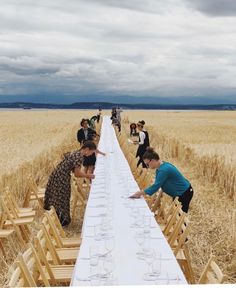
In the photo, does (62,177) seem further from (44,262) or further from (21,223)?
(44,262)

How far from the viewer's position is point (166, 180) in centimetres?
618

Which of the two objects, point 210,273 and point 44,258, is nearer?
point 210,273

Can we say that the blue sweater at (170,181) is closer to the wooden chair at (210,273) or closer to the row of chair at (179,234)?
the row of chair at (179,234)

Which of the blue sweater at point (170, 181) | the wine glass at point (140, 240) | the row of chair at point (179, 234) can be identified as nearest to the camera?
the row of chair at point (179, 234)

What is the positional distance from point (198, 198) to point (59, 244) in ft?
14.7

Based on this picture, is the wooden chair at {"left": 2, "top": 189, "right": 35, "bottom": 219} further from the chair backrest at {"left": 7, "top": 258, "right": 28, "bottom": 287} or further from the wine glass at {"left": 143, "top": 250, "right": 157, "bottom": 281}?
the chair backrest at {"left": 7, "top": 258, "right": 28, "bottom": 287}

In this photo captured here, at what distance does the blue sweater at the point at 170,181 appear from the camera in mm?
5942

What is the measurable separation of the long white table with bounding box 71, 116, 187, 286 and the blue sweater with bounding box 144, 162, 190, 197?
0.32m

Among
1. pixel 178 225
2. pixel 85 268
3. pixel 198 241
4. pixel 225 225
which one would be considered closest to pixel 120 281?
pixel 85 268

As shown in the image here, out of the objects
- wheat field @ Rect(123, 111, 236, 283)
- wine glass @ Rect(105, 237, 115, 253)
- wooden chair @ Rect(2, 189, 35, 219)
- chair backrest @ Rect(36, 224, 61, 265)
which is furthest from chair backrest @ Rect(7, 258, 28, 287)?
wooden chair @ Rect(2, 189, 35, 219)

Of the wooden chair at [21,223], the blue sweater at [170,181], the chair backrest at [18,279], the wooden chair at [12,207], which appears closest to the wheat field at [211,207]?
the blue sweater at [170,181]

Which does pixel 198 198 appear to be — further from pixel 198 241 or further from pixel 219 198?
pixel 198 241

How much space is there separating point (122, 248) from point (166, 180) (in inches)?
77.7

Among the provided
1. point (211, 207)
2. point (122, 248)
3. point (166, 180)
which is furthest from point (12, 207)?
point (211, 207)
